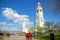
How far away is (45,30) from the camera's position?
20.5 ft

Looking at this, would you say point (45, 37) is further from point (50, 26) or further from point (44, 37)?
point (50, 26)

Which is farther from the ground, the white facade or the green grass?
the white facade

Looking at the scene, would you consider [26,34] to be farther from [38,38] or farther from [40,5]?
[40,5]

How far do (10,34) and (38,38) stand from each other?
79 centimetres

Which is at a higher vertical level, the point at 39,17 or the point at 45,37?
the point at 39,17

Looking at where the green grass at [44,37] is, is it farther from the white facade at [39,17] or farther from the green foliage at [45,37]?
the white facade at [39,17]

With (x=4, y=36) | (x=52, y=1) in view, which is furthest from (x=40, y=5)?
(x=4, y=36)

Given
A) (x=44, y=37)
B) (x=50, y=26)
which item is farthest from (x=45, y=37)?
(x=50, y=26)

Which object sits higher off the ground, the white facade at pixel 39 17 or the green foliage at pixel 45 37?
the white facade at pixel 39 17

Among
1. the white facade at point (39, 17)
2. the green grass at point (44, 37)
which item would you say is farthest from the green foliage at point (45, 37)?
the white facade at point (39, 17)

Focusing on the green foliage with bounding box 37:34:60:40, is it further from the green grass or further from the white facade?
the white facade

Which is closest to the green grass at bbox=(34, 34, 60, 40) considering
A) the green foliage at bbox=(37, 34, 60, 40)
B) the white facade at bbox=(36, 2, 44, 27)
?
the green foliage at bbox=(37, 34, 60, 40)

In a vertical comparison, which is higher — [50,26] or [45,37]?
[50,26]

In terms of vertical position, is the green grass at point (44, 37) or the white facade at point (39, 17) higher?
the white facade at point (39, 17)
